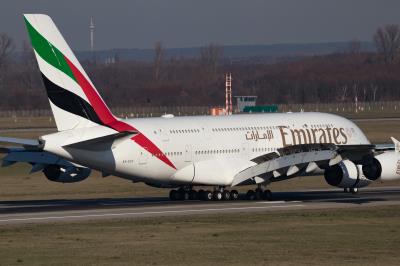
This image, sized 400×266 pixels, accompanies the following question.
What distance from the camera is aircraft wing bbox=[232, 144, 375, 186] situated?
5156 centimetres

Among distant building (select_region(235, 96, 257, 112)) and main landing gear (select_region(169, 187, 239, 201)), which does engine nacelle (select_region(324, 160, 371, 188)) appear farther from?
distant building (select_region(235, 96, 257, 112))

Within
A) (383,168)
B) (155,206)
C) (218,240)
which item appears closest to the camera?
(218,240)

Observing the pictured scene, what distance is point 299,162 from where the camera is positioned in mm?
51500

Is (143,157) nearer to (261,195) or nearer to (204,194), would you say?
(204,194)

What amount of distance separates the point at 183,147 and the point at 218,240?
15105 mm

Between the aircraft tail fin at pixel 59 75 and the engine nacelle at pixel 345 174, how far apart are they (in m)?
12.4

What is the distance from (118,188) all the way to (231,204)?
14.7 metres

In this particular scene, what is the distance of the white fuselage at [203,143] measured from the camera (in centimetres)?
4856

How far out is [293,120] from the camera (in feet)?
183

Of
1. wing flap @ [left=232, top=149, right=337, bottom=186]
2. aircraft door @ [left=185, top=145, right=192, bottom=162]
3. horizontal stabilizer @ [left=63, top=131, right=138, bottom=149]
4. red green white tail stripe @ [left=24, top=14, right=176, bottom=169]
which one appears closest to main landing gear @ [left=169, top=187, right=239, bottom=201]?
wing flap @ [left=232, top=149, right=337, bottom=186]

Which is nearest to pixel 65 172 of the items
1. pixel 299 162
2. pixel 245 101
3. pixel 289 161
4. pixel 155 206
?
pixel 155 206

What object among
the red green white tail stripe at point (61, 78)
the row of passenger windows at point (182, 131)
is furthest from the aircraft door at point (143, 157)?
the red green white tail stripe at point (61, 78)

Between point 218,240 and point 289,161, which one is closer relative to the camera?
point 218,240

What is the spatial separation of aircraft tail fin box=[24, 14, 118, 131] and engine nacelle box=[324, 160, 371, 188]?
40.7 ft
